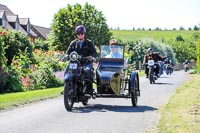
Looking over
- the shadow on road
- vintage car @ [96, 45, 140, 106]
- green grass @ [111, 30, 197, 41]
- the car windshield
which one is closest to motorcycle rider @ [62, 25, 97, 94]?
vintage car @ [96, 45, 140, 106]

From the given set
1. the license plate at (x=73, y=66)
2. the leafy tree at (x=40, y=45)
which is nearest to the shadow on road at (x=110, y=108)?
the license plate at (x=73, y=66)

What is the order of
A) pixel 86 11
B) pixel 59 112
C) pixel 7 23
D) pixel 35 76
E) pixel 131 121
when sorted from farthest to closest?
pixel 86 11
pixel 7 23
pixel 35 76
pixel 59 112
pixel 131 121

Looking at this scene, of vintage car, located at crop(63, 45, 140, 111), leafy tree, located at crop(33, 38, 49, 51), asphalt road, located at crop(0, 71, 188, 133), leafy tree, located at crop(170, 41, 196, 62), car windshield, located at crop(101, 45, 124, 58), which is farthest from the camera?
leafy tree, located at crop(170, 41, 196, 62)

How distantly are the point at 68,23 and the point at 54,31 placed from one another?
8.66 feet

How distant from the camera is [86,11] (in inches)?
3194

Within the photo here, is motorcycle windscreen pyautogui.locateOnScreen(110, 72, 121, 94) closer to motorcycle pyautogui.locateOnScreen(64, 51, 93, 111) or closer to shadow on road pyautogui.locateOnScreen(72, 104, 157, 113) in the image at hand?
shadow on road pyautogui.locateOnScreen(72, 104, 157, 113)

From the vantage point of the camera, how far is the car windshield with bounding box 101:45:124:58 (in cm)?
1442

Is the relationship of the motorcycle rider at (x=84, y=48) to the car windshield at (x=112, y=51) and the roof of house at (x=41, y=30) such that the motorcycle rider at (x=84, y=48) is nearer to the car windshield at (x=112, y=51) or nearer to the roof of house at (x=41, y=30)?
the car windshield at (x=112, y=51)

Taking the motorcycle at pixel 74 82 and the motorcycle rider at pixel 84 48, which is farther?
the motorcycle rider at pixel 84 48

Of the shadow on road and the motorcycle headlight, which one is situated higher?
the motorcycle headlight

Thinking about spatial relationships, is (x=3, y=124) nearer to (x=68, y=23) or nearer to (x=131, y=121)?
(x=131, y=121)

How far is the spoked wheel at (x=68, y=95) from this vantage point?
12.1 meters

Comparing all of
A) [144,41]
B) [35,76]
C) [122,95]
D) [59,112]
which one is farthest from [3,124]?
[144,41]

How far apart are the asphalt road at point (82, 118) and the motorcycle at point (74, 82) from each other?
11.3 inches
